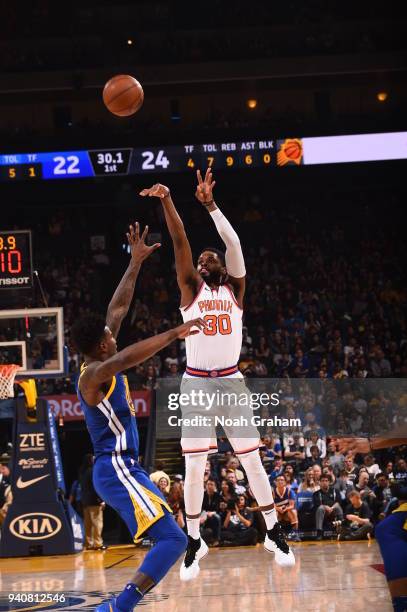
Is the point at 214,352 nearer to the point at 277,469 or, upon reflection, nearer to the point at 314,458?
the point at 277,469

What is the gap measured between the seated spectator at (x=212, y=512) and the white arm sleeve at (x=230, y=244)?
22.3 feet

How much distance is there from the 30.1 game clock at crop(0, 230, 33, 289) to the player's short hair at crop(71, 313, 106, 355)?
263 inches

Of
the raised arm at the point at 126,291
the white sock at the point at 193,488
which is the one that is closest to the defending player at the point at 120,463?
the raised arm at the point at 126,291

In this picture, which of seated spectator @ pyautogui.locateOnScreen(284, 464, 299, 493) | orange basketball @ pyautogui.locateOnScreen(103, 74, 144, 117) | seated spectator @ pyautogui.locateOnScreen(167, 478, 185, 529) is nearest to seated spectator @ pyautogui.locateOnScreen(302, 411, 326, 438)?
seated spectator @ pyautogui.locateOnScreen(284, 464, 299, 493)

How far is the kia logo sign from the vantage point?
14711 mm

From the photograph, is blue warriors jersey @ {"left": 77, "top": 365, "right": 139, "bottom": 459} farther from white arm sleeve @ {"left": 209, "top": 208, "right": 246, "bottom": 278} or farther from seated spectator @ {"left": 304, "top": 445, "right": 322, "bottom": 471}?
seated spectator @ {"left": 304, "top": 445, "right": 322, "bottom": 471}

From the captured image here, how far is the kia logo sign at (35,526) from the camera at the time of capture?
1471 centimetres

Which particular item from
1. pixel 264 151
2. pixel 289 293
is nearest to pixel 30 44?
pixel 264 151

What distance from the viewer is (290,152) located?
22172mm

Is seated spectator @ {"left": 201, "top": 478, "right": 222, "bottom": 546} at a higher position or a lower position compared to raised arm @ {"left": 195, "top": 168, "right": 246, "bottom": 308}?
lower

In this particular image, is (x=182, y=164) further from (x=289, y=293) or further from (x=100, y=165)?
(x=289, y=293)

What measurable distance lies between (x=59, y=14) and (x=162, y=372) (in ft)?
38.7

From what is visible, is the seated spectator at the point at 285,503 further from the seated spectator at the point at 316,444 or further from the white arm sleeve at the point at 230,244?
the white arm sleeve at the point at 230,244

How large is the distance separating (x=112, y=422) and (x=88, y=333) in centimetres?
65
